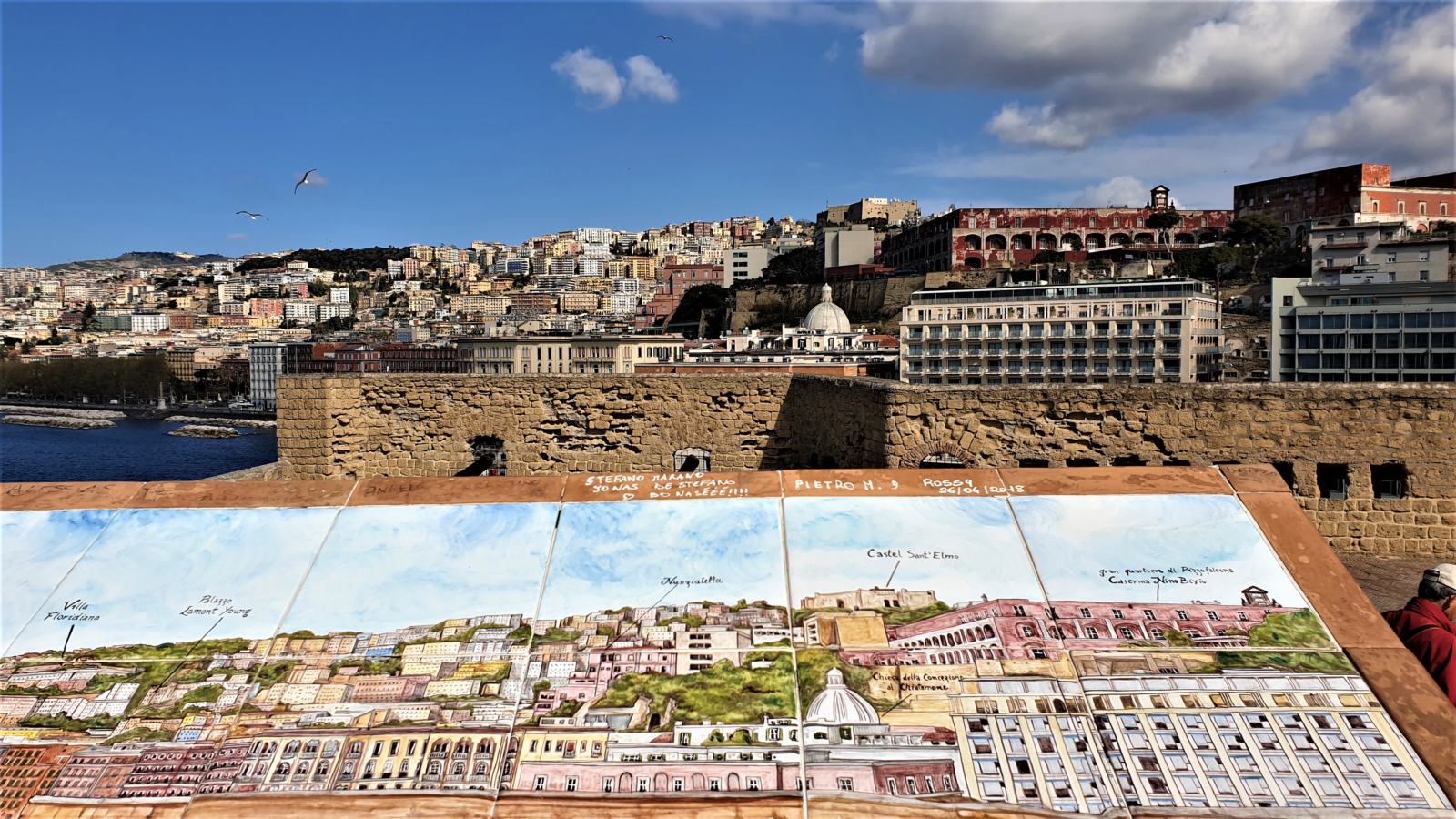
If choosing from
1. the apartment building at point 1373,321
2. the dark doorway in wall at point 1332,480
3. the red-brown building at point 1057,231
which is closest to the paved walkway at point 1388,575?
the dark doorway in wall at point 1332,480

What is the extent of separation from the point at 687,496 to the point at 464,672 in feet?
4.63

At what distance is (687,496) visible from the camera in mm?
4719

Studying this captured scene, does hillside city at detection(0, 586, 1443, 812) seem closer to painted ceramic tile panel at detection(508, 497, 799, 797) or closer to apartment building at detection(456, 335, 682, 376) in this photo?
painted ceramic tile panel at detection(508, 497, 799, 797)

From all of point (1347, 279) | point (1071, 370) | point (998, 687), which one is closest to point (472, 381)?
point (998, 687)

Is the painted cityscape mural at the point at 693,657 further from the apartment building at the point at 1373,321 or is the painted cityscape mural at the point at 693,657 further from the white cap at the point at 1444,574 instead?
the apartment building at the point at 1373,321

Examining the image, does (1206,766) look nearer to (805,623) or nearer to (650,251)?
(805,623)

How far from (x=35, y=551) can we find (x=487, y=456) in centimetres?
489

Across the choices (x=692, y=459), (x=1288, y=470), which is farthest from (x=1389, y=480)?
(x=692, y=459)

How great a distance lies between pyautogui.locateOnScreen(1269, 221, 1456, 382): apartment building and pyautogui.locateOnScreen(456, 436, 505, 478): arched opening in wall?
3570 centimetres

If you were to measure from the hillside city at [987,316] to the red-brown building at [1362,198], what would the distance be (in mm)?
157

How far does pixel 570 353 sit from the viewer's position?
6644cm

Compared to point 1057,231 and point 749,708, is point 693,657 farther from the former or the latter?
point 1057,231

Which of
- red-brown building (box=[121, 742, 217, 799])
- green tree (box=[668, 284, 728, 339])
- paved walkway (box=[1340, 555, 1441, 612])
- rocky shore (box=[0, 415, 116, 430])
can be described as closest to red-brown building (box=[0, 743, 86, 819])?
red-brown building (box=[121, 742, 217, 799])

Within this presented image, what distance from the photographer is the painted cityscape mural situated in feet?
11.0
